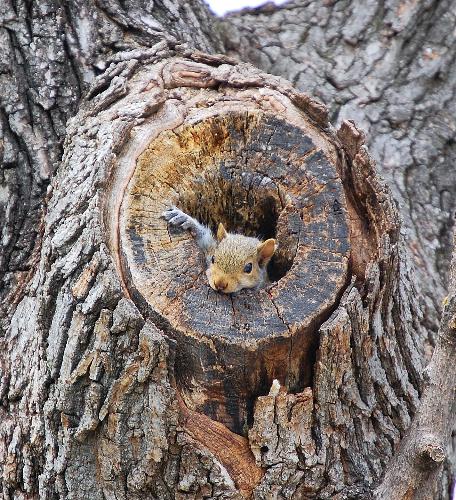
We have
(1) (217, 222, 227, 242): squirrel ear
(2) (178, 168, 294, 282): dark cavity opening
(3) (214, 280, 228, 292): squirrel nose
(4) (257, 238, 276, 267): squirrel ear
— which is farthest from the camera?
(1) (217, 222, 227, 242): squirrel ear

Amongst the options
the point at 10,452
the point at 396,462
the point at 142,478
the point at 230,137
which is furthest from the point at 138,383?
the point at 230,137

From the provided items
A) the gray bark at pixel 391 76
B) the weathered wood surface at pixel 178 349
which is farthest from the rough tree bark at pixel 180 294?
the gray bark at pixel 391 76

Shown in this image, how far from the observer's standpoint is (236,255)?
3455 millimetres

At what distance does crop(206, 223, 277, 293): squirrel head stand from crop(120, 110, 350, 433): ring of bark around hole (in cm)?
13

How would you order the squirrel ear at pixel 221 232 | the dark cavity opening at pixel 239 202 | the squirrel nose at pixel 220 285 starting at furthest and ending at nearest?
1. the squirrel ear at pixel 221 232
2. the dark cavity opening at pixel 239 202
3. the squirrel nose at pixel 220 285

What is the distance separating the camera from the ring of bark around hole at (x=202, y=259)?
2.54m

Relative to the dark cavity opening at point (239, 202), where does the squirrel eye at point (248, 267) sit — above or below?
below

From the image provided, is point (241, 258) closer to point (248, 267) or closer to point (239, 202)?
point (248, 267)

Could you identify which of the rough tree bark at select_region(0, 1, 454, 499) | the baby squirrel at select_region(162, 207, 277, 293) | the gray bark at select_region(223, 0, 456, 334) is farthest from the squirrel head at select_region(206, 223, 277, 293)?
the gray bark at select_region(223, 0, 456, 334)

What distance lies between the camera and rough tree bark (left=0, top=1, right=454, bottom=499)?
2494mm

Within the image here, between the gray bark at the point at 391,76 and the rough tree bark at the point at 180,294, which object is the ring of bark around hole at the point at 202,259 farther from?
the gray bark at the point at 391,76

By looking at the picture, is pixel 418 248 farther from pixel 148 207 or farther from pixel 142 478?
pixel 142 478

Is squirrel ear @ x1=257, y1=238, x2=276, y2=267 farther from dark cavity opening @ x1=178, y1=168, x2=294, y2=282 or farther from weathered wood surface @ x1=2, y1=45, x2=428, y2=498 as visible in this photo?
weathered wood surface @ x1=2, y1=45, x2=428, y2=498

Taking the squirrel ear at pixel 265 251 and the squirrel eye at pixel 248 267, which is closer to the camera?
the squirrel ear at pixel 265 251
